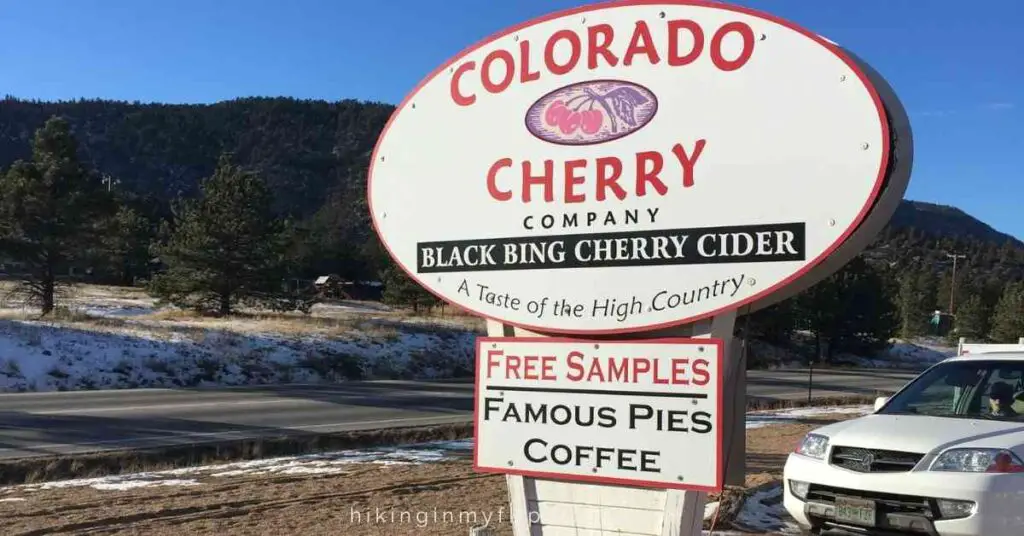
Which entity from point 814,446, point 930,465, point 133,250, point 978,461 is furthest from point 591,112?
point 133,250

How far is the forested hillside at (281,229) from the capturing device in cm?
A: 3584

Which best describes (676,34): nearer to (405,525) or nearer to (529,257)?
(529,257)

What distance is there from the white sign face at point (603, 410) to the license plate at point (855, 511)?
2.38 meters

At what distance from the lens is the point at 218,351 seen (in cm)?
2523

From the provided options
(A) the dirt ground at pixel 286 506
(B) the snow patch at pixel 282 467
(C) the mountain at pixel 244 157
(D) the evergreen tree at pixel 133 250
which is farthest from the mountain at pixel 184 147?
(A) the dirt ground at pixel 286 506

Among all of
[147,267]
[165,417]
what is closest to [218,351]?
[165,417]

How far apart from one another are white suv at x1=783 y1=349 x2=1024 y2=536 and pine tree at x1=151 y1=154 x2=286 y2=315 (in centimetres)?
3214

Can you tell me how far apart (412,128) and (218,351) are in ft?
74.1

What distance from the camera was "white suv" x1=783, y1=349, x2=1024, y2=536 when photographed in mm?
4922

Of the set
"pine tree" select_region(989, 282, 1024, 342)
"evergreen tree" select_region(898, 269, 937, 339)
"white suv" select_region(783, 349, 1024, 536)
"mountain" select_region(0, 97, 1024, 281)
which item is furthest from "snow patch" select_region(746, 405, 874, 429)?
"mountain" select_region(0, 97, 1024, 281)

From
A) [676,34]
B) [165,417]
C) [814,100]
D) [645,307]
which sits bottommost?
[165,417]

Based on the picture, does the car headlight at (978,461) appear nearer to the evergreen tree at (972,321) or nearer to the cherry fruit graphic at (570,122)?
the cherry fruit graphic at (570,122)

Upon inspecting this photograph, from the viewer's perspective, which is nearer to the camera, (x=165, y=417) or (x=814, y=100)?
(x=814, y=100)

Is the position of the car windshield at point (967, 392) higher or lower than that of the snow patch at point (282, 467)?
higher
